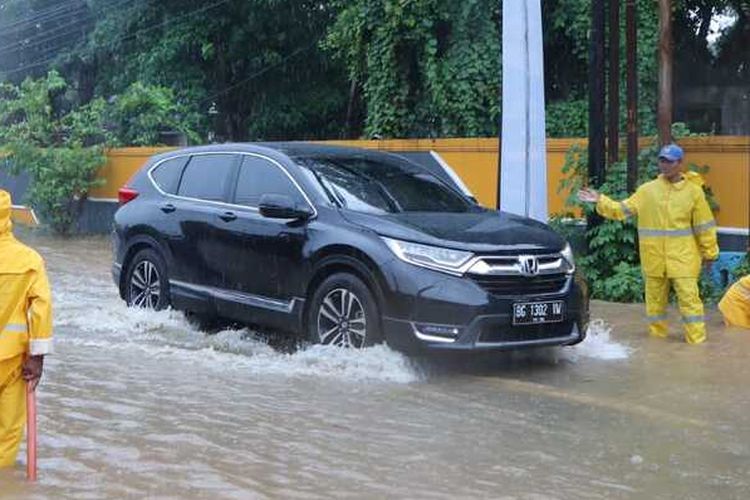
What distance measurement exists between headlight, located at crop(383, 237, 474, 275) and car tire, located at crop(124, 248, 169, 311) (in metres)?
2.89

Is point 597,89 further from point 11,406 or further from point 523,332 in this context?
point 11,406

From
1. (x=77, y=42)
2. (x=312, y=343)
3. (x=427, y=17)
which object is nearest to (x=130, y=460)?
(x=312, y=343)

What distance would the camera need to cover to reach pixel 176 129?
21000 mm

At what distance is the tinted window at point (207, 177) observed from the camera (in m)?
8.64

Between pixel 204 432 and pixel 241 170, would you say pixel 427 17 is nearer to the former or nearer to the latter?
pixel 241 170

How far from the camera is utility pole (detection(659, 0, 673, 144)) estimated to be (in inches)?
425

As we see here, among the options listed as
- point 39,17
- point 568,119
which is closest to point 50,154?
point 568,119

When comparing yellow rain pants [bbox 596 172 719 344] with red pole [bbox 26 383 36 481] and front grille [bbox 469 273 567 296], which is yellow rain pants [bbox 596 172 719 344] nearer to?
front grille [bbox 469 273 567 296]

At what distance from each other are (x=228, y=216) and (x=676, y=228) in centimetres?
362

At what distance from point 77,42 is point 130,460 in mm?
25097

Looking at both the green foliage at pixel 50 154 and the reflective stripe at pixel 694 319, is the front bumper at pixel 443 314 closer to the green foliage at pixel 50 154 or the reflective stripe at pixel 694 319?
the reflective stripe at pixel 694 319

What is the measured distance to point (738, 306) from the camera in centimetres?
905

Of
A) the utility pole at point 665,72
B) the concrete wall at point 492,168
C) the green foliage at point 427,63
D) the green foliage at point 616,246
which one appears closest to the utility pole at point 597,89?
the green foliage at point 616,246

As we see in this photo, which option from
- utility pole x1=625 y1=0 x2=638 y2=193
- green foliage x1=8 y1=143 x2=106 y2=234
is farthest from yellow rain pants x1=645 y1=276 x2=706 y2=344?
green foliage x1=8 y1=143 x2=106 y2=234
